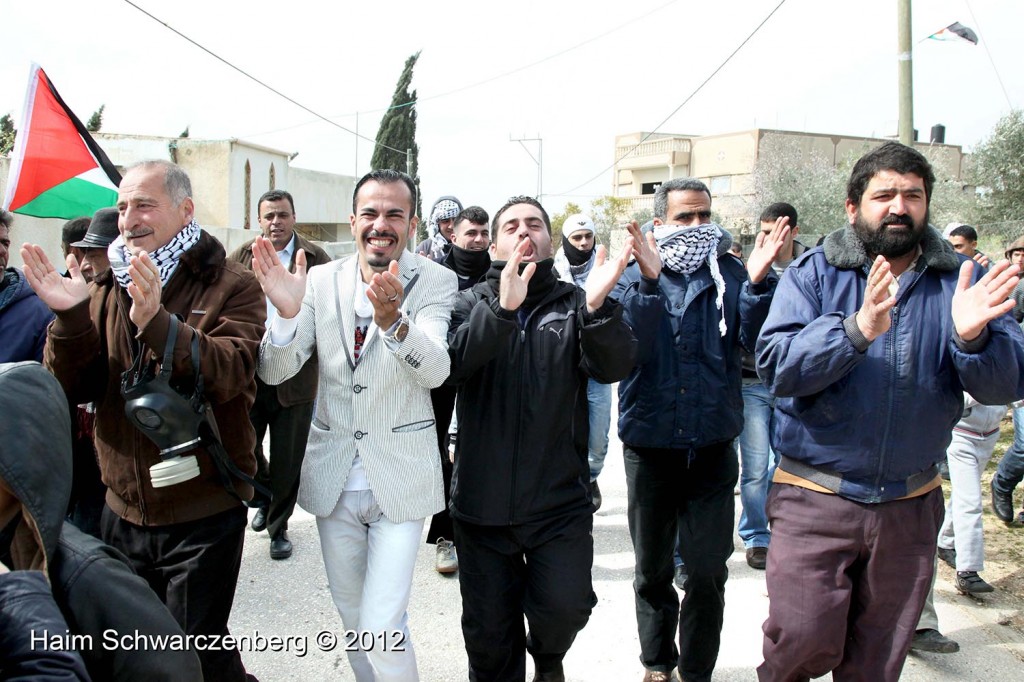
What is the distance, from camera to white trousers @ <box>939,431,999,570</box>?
4270 mm

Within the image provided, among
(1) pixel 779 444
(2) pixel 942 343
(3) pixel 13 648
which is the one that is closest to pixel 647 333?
(1) pixel 779 444

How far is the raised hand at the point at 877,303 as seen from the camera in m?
2.43

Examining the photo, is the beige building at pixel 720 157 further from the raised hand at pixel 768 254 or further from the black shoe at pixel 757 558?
the raised hand at pixel 768 254

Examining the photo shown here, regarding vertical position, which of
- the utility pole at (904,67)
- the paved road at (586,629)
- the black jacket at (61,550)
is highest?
the utility pole at (904,67)

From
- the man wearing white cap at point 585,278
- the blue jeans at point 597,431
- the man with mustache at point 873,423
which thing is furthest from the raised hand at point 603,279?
the blue jeans at point 597,431

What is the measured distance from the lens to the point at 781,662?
2750 mm

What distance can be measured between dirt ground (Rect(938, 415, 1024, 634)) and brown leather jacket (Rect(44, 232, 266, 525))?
4.15m

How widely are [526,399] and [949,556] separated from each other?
339cm

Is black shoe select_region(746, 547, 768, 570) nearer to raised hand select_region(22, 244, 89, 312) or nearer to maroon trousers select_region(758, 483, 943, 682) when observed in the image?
maroon trousers select_region(758, 483, 943, 682)

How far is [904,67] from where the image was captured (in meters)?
8.73

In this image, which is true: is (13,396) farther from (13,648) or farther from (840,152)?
(840,152)

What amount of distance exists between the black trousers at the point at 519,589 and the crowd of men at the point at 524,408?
0.01 metres

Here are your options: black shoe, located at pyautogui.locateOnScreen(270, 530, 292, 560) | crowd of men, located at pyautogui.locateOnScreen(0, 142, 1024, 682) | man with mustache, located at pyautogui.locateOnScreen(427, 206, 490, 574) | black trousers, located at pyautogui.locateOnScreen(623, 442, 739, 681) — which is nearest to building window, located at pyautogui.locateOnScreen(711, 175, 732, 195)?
man with mustache, located at pyautogui.locateOnScreen(427, 206, 490, 574)

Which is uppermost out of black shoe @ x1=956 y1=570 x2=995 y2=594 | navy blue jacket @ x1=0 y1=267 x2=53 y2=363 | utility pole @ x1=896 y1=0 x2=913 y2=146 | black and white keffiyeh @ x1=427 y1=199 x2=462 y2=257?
utility pole @ x1=896 y1=0 x2=913 y2=146
